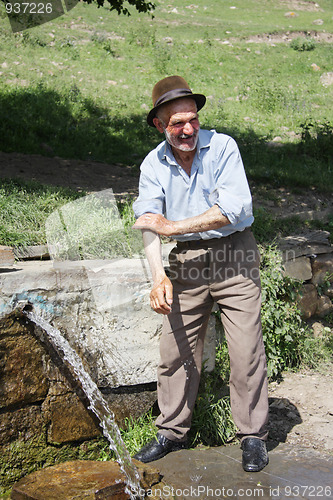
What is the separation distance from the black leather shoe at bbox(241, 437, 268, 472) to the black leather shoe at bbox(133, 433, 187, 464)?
1.38 ft

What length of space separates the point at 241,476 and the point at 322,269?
96.6 inches

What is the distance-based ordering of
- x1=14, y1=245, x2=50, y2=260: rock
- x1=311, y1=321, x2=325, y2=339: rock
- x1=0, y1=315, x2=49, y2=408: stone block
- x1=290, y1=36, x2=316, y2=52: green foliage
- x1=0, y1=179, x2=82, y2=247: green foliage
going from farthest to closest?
x1=290, y1=36, x2=316, y2=52: green foliage < x1=311, y1=321, x2=325, y2=339: rock < x1=0, y1=179, x2=82, y2=247: green foliage < x1=14, y1=245, x2=50, y2=260: rock < x1=0, y1=315, x2=49, y2=408: stone block

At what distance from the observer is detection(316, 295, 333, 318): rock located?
492 centimetres

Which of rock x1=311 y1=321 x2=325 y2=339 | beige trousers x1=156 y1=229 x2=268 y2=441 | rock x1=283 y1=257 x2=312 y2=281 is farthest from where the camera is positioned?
rock x1=311 y1=321 x2=325 y2=339

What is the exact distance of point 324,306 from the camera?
494 cm

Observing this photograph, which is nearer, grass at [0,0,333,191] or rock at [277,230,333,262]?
rock at [277,230,333,262]

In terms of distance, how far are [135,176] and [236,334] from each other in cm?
427

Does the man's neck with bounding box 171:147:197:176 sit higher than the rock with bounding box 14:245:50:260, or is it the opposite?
the man's neck with bounding box 171:147:197:176

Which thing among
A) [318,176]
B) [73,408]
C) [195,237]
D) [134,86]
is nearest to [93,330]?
[73,408]

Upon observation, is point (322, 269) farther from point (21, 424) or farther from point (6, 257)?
point (21, 424)

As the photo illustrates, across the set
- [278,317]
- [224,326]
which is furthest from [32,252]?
[278,317]

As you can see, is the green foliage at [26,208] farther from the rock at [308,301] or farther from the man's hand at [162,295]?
the rock at [308,301]

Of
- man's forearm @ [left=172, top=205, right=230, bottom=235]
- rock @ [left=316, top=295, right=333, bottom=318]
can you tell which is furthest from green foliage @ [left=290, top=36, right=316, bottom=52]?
man's forearm @ [left=172, top=205, right=230, bottom=235]

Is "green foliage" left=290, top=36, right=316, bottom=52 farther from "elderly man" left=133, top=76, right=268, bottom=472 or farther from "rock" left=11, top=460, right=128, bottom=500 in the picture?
"rock" left=11, top=460, right=128, bottom=500
